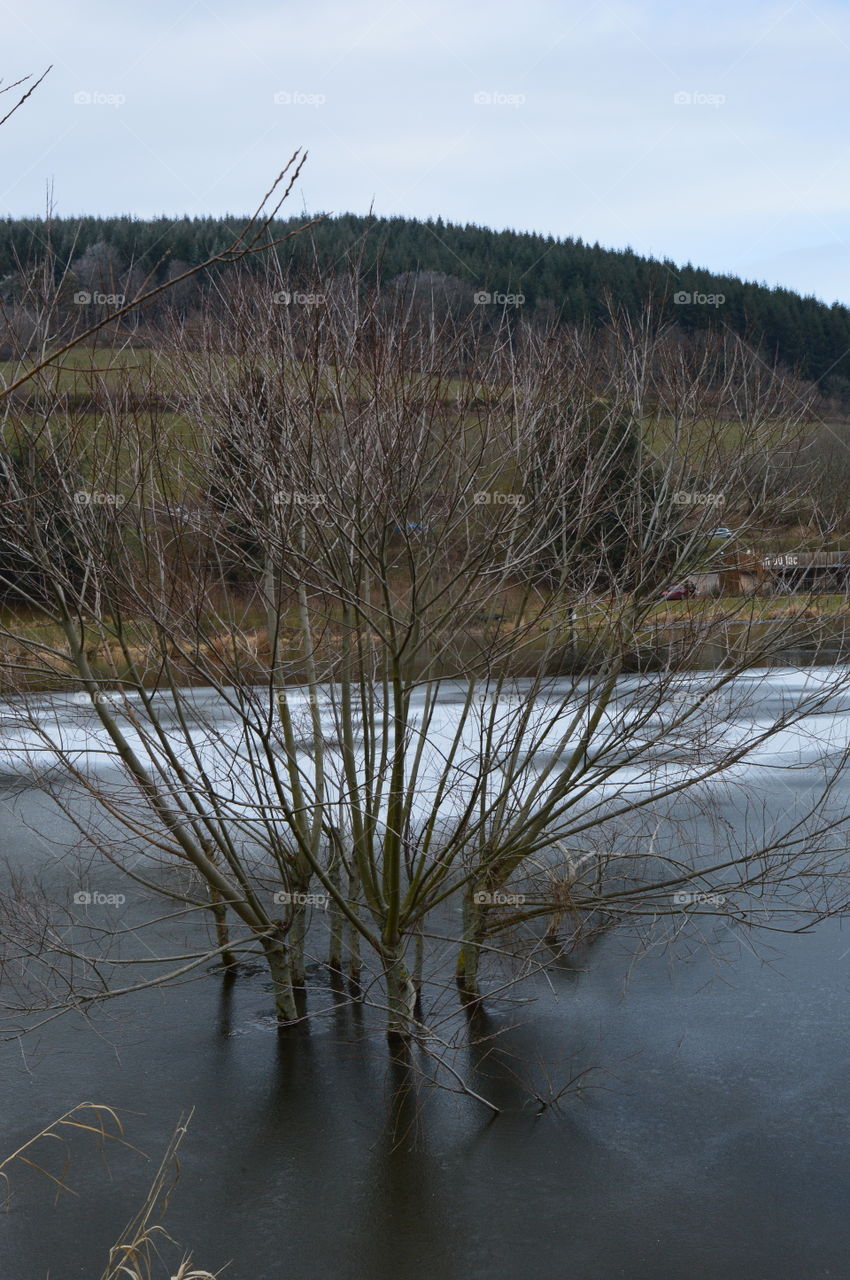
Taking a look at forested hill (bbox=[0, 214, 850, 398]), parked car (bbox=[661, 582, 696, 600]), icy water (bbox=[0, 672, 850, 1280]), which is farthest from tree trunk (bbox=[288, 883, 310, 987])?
forested hill (bbox=[0, 214, 850, 398])

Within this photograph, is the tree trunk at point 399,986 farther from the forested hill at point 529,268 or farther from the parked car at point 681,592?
the forested hill at point 529,268

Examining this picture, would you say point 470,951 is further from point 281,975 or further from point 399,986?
point 281,975

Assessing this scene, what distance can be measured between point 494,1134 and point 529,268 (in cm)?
1147

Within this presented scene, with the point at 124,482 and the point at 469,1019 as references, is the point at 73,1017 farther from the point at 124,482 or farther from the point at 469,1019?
the point at 124,482

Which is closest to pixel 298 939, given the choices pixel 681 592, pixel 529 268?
pixel 681 592

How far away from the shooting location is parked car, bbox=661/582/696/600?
31.0 feet

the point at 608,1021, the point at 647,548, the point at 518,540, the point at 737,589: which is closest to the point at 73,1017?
the point at 608,1021

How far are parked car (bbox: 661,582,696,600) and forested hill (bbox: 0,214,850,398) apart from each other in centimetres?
238

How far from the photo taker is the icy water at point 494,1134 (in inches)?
284

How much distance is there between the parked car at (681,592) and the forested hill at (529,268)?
7.81ft

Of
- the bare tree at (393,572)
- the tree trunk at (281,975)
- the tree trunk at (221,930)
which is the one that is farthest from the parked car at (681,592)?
the tree trunk at (221,930)

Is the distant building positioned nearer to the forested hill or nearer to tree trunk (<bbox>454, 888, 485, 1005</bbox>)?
the forested hill

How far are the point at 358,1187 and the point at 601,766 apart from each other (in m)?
3.51

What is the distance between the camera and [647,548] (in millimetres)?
9227
